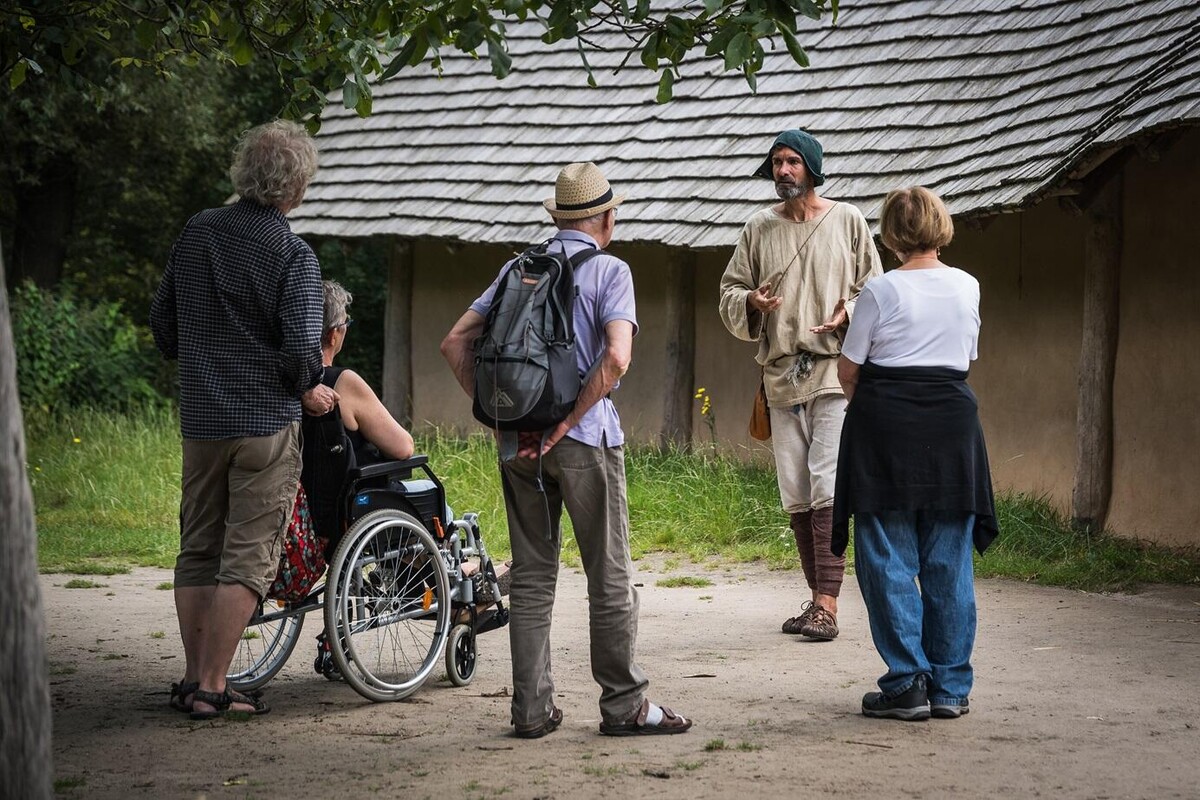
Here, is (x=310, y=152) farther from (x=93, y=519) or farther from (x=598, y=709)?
(x=93, y=519)

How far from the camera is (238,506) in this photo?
5.22 metres

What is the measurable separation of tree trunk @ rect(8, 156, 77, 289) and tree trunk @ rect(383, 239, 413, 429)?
6.98 m

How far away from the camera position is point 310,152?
210 inches

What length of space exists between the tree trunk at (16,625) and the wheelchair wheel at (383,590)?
82.6 inches

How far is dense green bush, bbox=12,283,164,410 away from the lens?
54.2 ft

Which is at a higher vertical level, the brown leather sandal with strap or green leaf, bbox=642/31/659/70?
green leaf, bbox=642/31/659/70

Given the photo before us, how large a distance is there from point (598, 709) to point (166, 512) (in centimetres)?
653

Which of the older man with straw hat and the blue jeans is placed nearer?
the older man with straw hat

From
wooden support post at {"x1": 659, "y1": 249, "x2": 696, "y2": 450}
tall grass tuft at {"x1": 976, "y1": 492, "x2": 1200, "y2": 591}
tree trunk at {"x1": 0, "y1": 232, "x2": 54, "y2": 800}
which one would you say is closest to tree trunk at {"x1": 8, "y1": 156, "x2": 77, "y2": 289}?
wooden support post at {"x1": 659, "y1": 249, "x2": 696, "y2": 450}

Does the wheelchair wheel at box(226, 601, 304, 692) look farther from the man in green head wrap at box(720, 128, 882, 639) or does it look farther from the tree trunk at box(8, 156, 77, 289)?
the tree trunk at box(8, 156, 77, 289)

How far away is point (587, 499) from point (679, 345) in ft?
27.7

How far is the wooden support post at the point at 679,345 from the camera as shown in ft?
43.5

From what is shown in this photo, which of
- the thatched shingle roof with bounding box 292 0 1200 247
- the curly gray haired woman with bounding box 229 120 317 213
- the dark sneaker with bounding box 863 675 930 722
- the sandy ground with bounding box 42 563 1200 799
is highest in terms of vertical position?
the thatched shingle roof with bounding box 292 0 1200 247

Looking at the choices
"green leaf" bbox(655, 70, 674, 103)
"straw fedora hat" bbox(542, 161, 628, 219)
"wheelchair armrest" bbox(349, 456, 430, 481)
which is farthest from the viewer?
"green leaf" bbox(655, 70, 674, 103)
